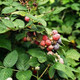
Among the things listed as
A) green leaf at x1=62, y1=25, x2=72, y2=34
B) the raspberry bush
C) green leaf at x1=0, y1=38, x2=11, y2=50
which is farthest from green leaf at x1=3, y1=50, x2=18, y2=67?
green leaf at x1=62, y1=25, x2=72, y2=34

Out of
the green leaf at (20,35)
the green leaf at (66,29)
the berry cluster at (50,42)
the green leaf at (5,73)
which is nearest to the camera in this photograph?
the green leaf at (5,73)

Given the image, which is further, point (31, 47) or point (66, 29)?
point (66, 29)

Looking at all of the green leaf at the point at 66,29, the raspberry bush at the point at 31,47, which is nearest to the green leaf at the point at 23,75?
the raspberry bush at the point at 31,47

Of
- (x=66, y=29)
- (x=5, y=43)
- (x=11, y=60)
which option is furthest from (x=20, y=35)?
(x=66, y=29)

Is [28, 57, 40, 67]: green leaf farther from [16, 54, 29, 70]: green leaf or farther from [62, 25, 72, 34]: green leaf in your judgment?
[62, 25, 72, 34]: green leaf

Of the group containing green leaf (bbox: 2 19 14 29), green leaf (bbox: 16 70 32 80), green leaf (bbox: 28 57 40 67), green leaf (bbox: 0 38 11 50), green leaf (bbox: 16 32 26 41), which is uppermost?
green leaf (bbox: 2 19 14 29)

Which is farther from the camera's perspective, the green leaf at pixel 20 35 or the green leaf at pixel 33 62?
the green leaf at pixel 20 35

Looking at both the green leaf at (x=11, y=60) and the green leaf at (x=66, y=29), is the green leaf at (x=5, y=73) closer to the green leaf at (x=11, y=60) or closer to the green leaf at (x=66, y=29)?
the green leaf at (x=11, y=60)

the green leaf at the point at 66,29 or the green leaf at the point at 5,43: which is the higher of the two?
the green leaf at the point at 5,43

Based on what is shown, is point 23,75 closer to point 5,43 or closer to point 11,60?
point 11,60

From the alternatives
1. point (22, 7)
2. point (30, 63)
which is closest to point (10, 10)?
point (22, 7)

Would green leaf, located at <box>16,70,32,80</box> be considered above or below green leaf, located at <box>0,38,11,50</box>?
below

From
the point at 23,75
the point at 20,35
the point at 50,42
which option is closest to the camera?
the point at 23,75

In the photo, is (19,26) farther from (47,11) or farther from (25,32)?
(47,11)
